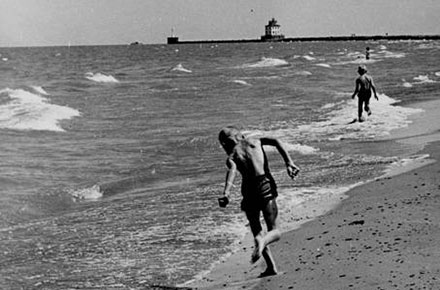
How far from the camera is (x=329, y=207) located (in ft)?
29.9

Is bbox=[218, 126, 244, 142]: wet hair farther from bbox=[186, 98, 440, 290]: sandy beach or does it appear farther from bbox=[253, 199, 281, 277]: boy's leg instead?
bbox=[186, 98, 440, 290]: sandy beach

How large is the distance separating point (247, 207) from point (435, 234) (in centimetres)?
179

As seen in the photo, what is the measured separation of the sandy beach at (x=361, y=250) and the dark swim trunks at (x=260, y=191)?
0.68 metres

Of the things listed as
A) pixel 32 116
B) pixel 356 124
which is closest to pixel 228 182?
pixel 356 124

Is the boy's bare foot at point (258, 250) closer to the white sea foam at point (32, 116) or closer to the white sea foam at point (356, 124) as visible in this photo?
the white sea foam at point (356, 124)

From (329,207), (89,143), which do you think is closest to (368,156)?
(329,207)

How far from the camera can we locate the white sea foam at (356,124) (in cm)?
1753

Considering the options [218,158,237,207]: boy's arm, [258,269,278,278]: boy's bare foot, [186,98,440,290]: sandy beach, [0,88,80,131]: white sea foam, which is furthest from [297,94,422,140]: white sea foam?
[218,158,237,207]: boy's arm

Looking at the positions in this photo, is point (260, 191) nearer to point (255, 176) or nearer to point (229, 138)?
point (255, 176)

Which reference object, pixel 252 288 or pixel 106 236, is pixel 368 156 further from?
pixel 252 288

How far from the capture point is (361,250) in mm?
6484

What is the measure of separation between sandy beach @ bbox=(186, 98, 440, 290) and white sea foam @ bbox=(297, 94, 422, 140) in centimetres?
814

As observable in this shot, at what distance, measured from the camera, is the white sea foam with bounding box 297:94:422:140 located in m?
17.5

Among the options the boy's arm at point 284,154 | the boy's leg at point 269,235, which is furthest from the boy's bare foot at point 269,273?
the boy's arm at point 284,154
